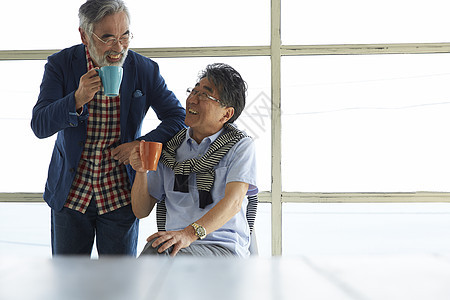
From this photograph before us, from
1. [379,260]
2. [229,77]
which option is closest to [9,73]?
[229,77]

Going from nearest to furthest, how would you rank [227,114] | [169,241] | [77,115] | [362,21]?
[169,241] < [77,115] < [227,114] < [362,21]

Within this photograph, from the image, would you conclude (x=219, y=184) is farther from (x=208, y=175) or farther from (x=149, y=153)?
(x=149, y=153)

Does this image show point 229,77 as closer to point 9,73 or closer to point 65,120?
point 65,120

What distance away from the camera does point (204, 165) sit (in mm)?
1938

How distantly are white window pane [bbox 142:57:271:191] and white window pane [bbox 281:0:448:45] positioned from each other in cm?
27

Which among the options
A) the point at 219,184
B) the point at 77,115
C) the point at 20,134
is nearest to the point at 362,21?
the point at 219,184

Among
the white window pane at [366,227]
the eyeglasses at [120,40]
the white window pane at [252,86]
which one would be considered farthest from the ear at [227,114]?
the white window pane at [366,227]

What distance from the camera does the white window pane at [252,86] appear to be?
297 centimetres

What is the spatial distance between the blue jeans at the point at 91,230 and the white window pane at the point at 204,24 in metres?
1.35

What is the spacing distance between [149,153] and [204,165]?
0.28 m

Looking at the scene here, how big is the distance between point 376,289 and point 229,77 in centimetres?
154

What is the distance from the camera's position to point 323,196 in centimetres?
301

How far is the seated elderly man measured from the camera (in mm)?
1834

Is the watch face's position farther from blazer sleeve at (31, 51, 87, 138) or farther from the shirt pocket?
blazer sleeve at (31, 51, 87, 138)
